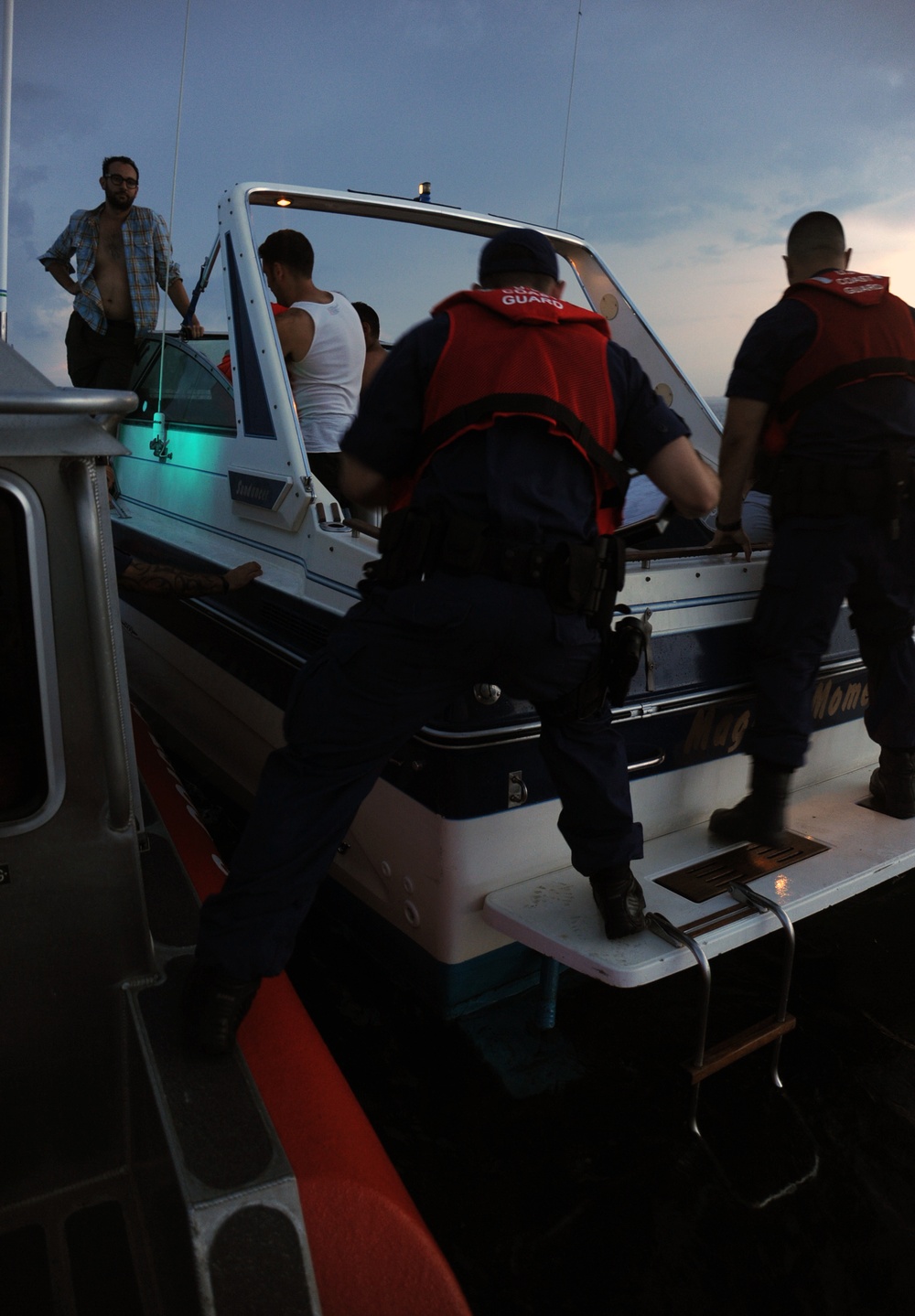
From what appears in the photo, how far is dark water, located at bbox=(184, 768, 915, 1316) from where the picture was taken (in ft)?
6.26

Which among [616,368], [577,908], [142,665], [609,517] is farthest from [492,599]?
[142,665]

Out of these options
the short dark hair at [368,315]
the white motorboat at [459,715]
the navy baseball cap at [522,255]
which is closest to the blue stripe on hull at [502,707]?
the white motorboat at [459,715]

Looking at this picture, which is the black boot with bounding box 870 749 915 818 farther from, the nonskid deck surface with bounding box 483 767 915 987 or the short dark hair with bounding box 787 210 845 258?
the short dark hair with bounding box 787 210 845 258

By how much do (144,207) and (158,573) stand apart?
283 cm

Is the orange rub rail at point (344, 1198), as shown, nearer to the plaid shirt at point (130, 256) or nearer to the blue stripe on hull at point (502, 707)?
the blue stripe on hull at point (502, 707)

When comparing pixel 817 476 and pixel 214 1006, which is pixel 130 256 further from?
pixel 214 1006

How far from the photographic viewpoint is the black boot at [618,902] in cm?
215

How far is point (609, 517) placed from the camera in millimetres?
2154

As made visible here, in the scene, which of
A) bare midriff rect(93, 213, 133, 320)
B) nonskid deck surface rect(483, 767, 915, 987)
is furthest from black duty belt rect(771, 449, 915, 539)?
bare midriff rect(93, 213, 133, 320)

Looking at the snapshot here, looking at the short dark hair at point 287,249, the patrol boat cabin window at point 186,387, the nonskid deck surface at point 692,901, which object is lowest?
the nonskid deck surface at point 692,901

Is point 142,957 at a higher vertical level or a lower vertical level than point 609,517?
lower

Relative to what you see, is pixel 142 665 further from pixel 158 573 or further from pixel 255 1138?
pixel 255 1138

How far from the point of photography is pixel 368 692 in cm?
194

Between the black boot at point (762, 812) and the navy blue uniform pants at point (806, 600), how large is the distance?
44 millimetres
